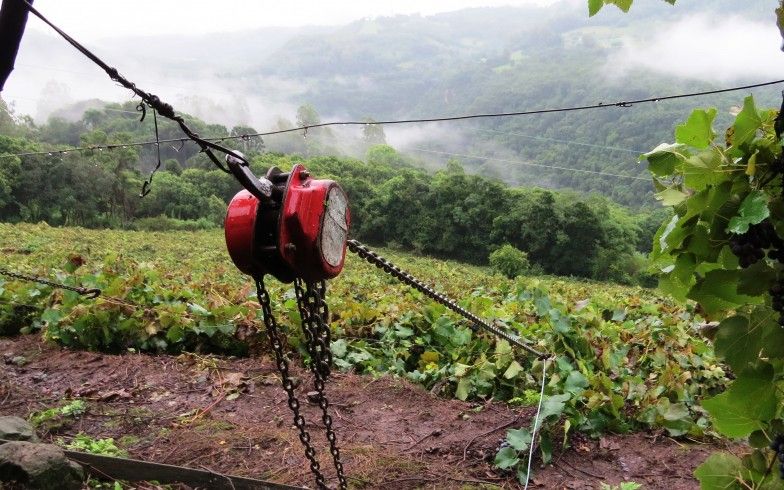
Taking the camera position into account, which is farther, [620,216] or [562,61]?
[562,61]

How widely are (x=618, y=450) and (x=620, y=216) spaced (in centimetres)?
5327

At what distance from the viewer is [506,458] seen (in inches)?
119

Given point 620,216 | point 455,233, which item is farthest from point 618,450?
point 620,216

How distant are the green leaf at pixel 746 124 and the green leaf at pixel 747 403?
37 cm

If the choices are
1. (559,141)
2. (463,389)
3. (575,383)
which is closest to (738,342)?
(575,383)

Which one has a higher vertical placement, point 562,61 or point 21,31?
point 562,61

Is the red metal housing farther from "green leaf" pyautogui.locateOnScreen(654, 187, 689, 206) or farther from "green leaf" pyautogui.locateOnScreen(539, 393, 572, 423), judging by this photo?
"green leaf" pyautogui.locateOnScreen(539, 393, 572, 423)

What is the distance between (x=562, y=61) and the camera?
163 m

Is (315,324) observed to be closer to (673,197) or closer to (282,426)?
(673,197)

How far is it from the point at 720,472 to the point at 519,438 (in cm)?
208

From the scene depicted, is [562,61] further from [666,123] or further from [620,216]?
A: [620,216]

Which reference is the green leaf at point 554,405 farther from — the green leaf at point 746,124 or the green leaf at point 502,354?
the green leaf at point 746,124

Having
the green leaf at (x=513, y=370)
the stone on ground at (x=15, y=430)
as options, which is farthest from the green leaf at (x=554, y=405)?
the stone on ground at (x=15, y=430)

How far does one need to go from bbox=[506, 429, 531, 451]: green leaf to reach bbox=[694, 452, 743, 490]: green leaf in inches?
79.0
